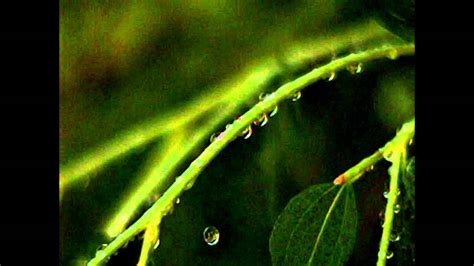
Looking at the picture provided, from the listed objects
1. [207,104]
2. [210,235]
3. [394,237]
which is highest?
[207,104]

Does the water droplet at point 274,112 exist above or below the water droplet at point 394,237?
above

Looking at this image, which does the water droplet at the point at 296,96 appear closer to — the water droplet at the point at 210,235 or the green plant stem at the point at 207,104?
the green plant stem at the point at 207,104

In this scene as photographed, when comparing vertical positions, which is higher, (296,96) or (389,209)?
(296,96)

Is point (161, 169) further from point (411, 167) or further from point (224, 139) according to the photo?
point (411, 167)

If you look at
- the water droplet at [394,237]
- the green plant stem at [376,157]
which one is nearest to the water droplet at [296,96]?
the green plant stem at [376,157]

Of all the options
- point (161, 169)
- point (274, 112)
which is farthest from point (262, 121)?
point (161, 169)

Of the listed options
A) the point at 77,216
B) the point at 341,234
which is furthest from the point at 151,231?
the point at 341,234

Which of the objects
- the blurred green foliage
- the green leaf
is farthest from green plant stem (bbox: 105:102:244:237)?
the green leaf
